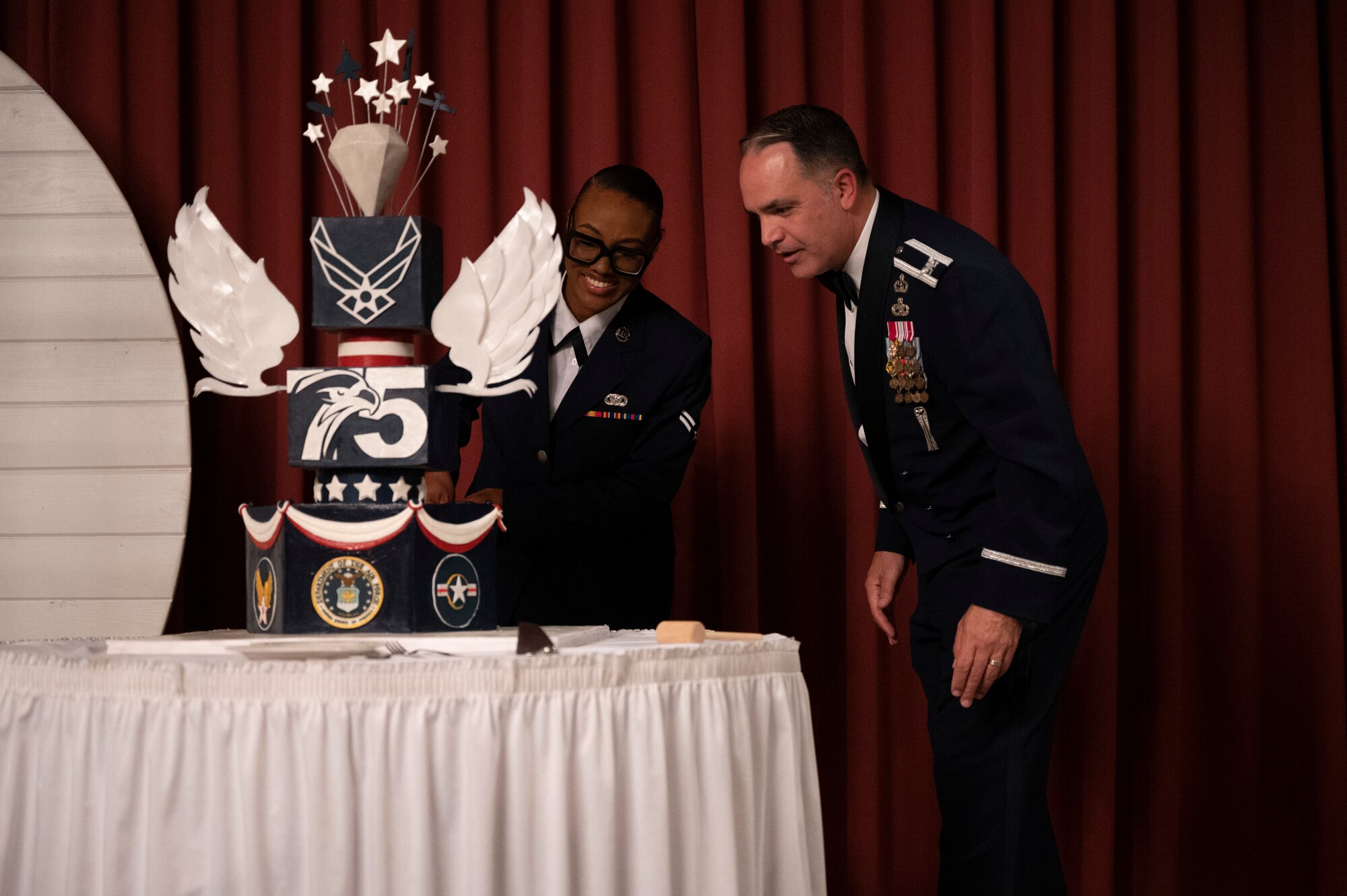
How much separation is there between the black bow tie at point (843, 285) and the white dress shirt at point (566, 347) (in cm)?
36

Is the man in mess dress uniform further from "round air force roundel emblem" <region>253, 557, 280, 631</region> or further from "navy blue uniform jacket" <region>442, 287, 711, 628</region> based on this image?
"round air force roundel emblem" <region>253, 557, 280, 631</region>

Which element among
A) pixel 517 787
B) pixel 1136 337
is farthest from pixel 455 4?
pixel 517 787

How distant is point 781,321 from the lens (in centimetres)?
269

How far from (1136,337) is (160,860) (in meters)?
2.26

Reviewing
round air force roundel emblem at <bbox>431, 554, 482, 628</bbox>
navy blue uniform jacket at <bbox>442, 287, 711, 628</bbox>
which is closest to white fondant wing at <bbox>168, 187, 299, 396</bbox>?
round air force roundel emblem at <bbox>431, 554, 482, 628</bbox>

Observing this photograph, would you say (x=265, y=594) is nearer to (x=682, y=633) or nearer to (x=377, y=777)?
(x=377, y=777)

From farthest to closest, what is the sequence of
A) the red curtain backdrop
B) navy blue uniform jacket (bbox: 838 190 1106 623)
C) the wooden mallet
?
the red curtain backdrop → navy blue uniform jacket (bbox: 838 190 1106 623) → the wooden mallet

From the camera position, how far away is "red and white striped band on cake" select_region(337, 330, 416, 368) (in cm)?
147

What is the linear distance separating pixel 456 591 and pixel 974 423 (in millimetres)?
717

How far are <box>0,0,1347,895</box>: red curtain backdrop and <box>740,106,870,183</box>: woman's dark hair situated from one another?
32.9 inches

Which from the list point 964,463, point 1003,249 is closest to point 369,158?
point 964,463

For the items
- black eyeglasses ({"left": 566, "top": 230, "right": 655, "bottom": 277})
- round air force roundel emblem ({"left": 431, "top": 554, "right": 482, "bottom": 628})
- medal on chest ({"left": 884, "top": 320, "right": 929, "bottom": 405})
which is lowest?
round air force roundel emblem ({"left": 431, "top": 554, "right": 482, "bottom": 628})

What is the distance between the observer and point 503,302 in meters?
1.47

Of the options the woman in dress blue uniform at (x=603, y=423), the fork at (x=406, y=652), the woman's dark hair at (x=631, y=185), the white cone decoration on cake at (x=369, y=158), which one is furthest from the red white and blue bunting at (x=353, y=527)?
the woman's dark hair at (x=631, y=185)
